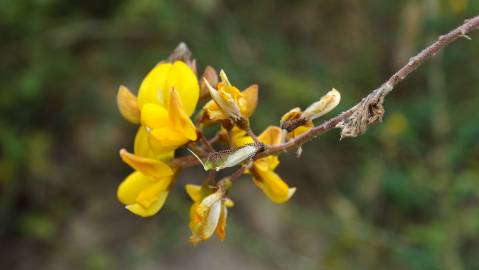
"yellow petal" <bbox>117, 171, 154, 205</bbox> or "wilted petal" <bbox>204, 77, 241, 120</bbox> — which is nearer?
"wilted petal" <bbox>204, 77, 241, 120</bbox>

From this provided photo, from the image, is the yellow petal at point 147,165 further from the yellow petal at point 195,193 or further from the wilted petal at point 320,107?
the wilted petal at point 320,107

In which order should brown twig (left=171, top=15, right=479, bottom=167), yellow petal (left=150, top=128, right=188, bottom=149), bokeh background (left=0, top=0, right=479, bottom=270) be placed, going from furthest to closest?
bokeh background (left=0, top=0, right=479, bottom=270) → yellow petal (left=150, top=128, right=188, bottom=149) → brown twig (left=171, top=15, right=479, bottom=167)

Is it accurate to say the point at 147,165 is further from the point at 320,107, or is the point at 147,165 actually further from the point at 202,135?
the point at 320,107

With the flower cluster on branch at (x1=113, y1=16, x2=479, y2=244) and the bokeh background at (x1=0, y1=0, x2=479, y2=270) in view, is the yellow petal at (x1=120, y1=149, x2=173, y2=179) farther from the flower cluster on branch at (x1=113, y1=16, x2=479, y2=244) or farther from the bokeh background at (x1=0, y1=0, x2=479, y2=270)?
the bokeh background at (x1=0, y1=0, x2=479, y2=270)

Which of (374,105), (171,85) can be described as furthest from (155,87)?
(374,105)

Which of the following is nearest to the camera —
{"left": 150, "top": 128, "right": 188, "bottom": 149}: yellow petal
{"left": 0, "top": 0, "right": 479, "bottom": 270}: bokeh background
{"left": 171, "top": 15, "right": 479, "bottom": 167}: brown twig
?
{"left": 171, "top": 15, "right": 479, "bottom": 167}: brown twig

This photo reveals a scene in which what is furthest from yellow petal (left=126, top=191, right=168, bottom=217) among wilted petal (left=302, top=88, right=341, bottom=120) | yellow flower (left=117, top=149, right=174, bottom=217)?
wilted petal (left=302, top=88, right=341, bottom=120)

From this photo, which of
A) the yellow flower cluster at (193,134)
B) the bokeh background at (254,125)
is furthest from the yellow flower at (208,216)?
the bokeh background at (254,125)

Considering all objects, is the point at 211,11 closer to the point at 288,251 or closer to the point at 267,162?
the point at 288,251
